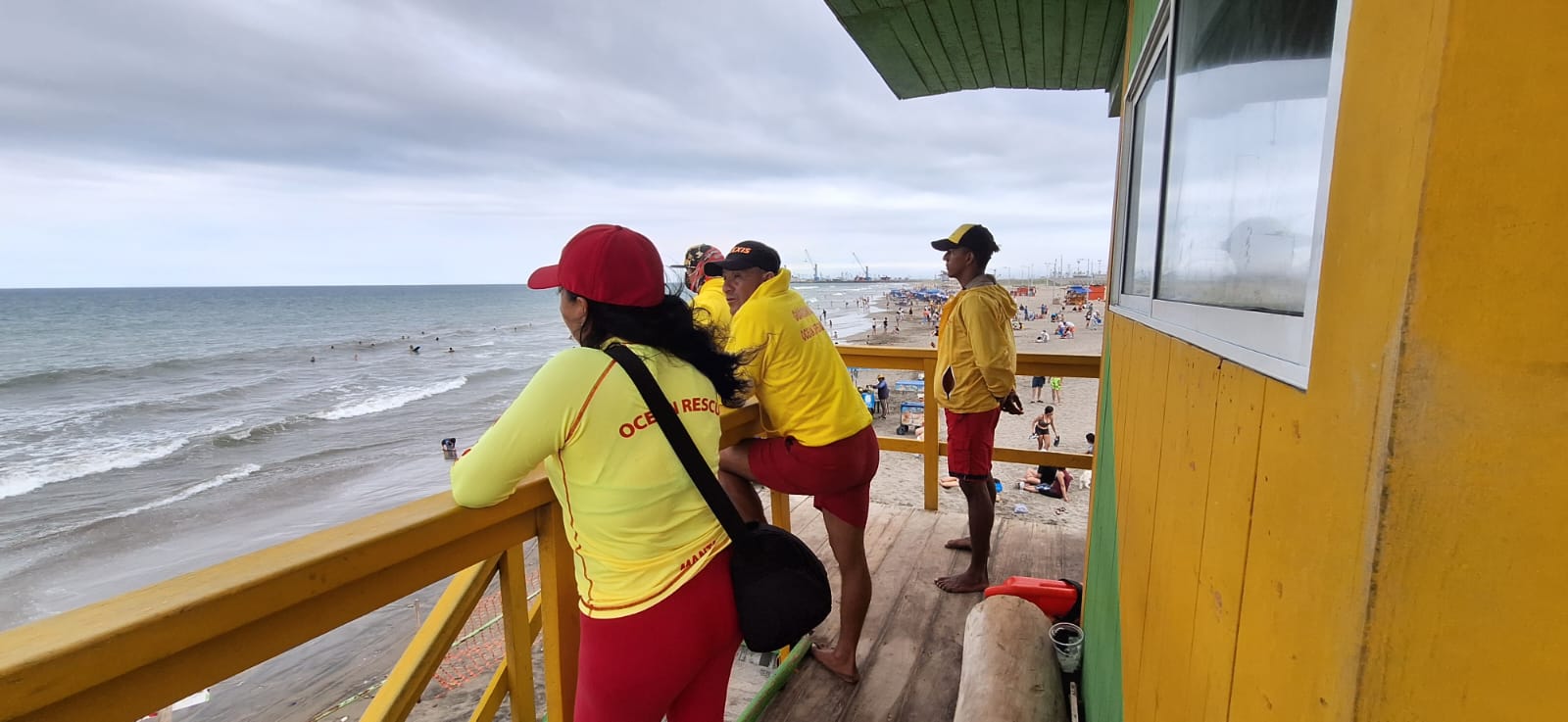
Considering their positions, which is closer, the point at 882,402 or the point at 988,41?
the point at 988,41

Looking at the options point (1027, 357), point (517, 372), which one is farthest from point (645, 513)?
point (517, 372)

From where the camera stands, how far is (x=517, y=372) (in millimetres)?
27031

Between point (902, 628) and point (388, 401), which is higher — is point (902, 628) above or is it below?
above

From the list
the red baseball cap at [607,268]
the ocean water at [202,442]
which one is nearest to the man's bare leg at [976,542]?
the red baseball cap at [607,268]

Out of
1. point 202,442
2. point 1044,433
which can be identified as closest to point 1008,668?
point 1044,433

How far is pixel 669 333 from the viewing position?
1554 mm

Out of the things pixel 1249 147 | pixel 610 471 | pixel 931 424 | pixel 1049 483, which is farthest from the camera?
pixel 1049 483

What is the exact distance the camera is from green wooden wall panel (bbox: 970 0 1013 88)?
122 inches

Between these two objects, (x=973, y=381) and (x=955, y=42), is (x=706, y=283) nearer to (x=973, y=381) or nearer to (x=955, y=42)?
(x=973, y=381)

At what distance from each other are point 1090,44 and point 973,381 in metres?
1.86

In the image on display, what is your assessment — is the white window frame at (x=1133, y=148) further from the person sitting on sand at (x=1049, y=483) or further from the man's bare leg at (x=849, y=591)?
the person sitting on sand at (x=1049, y=483)

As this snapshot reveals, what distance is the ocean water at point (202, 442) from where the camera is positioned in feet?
33.6

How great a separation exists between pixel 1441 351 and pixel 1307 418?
16 centimetres

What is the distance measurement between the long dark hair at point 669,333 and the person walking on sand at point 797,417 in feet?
1.80
